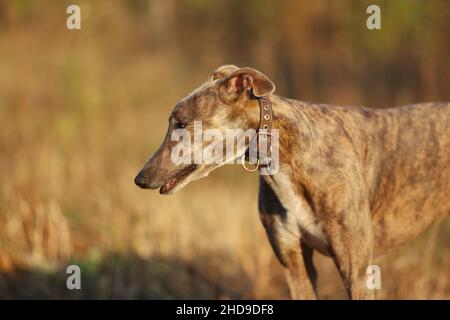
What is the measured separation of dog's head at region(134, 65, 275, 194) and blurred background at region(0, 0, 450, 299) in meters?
2.33

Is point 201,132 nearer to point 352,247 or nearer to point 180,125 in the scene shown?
point 180,125

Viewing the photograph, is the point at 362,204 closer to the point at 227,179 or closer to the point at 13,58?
the point at 227,179

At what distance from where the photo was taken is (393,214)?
Answer: 4.90m

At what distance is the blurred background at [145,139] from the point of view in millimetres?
6855

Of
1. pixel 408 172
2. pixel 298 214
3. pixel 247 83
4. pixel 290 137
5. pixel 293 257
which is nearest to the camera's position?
pixel 247 83

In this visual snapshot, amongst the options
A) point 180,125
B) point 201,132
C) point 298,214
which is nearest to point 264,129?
point 201,132

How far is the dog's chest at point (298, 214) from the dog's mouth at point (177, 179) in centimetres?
56

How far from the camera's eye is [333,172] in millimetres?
4449

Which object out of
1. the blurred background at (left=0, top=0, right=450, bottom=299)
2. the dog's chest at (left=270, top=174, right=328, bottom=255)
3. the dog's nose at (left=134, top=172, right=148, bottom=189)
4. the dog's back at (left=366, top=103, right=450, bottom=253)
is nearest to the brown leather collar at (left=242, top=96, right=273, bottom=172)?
the dog's chest at (left=270, top=174, right=328, bottom=255)

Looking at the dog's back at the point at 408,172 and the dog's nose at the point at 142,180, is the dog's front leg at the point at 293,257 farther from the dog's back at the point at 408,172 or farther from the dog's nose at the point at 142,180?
the dog's nose at the point at 142,180

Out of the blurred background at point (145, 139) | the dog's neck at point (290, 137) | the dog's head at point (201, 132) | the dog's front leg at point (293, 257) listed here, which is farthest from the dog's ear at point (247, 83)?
the blurred background at point (145, 139)

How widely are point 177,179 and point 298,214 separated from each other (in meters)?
0.80

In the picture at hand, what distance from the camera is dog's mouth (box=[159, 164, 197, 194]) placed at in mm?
4301
